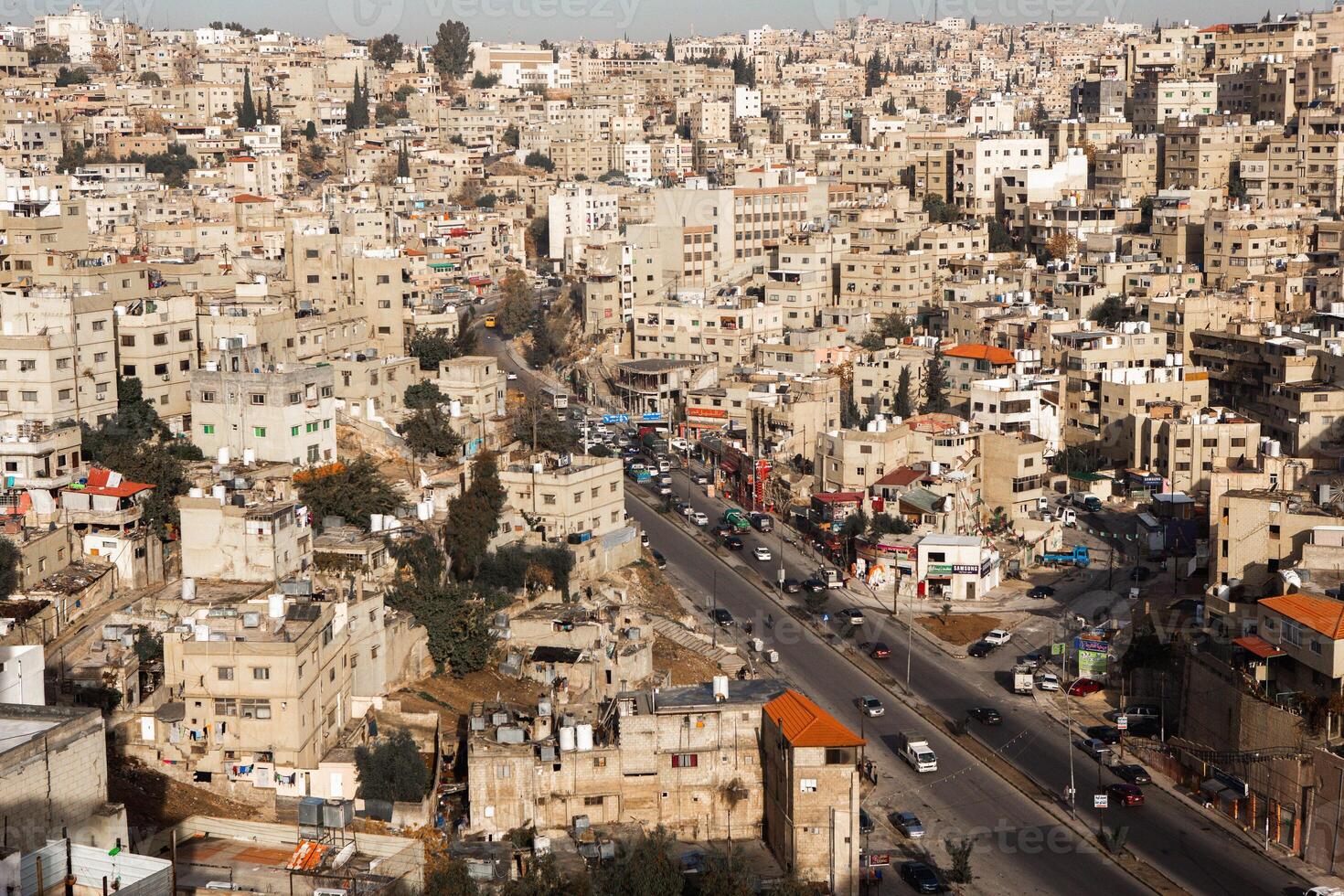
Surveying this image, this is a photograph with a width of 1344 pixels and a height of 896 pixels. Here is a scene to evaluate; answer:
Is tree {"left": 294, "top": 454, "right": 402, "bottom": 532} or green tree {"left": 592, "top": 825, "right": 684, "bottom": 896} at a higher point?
tree {"left": 294, "top": 454, "right": 402, "bottom": 532}

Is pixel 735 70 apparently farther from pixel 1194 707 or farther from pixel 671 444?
pixel 1194 707

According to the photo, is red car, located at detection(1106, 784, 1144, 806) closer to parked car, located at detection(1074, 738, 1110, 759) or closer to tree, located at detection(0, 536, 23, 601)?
parked car, located at detection(1074, 738, 1110, 759)

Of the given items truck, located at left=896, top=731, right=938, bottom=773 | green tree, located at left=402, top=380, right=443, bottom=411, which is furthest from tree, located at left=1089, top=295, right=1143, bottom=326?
truck, located at left=896, top=731, right=938, bottom=773

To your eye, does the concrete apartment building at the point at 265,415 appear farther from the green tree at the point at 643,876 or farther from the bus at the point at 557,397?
the green tree at the point at 643,876

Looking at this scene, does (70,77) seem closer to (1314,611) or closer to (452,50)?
(452,50)

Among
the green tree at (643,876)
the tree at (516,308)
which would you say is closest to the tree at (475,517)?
the green tree at (643,876)

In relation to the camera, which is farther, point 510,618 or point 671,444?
point 671,444

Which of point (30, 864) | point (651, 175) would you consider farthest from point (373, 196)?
point (30, 864)
